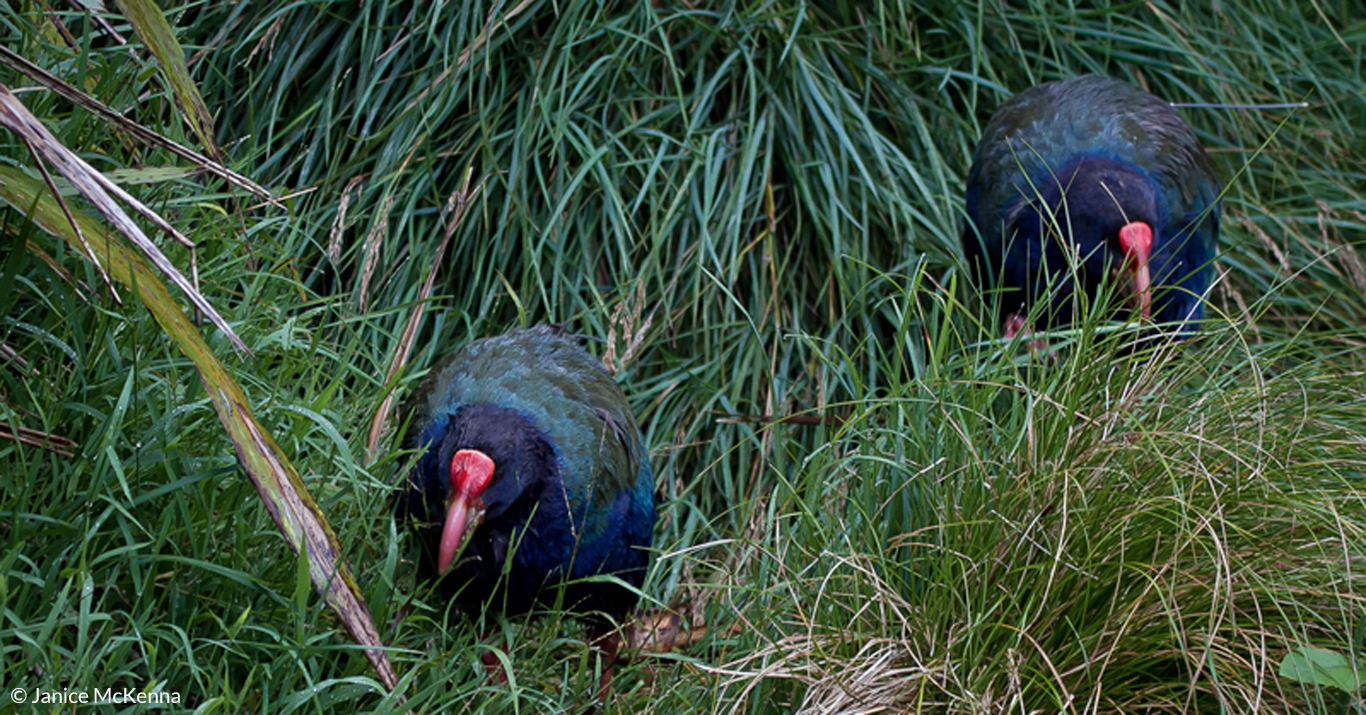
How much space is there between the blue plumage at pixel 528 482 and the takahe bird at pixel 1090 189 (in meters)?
1.37

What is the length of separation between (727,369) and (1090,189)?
3.94 feet

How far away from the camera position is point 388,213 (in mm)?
3592

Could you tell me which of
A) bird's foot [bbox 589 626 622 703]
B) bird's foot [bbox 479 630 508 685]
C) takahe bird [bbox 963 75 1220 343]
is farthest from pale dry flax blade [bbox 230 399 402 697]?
takahe bird [bbox 963 75 1220 343]

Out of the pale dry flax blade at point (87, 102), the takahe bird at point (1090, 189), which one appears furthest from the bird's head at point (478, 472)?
the takahe bird at point (1090, 189)

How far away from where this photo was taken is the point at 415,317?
3.41m

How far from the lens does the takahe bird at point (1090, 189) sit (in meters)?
3.58

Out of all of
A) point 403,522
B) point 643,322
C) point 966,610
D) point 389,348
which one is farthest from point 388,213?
point 966,610

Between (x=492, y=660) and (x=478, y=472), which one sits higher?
(x=478, y=472)

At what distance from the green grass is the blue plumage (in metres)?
0.12

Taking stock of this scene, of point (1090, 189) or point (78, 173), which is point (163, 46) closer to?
point (78, 173)

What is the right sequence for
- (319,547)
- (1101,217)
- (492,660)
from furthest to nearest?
(1101,217), (492,660), (319,547)

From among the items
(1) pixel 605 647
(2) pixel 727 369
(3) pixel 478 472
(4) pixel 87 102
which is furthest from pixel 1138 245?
(4) pixel 87 102

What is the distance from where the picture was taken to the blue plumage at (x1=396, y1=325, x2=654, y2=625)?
2574 mm

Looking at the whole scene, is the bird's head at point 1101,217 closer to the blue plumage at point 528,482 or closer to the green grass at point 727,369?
the green grass at point 727,369
